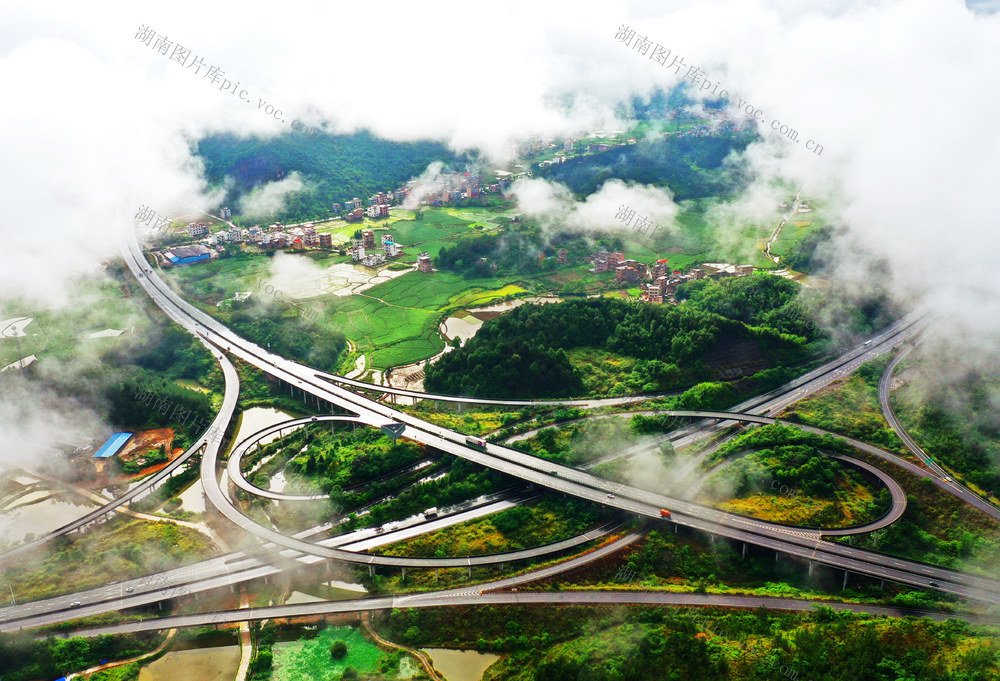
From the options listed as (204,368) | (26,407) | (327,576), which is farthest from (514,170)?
(327,576)

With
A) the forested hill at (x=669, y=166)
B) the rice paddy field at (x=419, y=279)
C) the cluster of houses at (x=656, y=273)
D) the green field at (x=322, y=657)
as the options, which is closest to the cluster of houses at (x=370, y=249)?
the rice paddy field at (x=419, y=279)

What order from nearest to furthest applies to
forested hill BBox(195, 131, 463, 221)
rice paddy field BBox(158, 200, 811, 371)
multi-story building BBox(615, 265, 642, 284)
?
rice paddy field BBox(158, 200, 811, 371), multi-story building BBox(615, 265, 642, 284), forested hill BBox(195, 131, 463, 221)

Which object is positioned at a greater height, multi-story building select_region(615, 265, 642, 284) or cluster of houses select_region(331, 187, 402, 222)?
multi-story building select_region(615, 265, 642, 284)

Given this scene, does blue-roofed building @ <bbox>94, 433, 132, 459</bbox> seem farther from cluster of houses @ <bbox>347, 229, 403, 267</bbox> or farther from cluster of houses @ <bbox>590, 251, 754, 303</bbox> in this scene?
cluster of houses @ <bbox>590, 251, 754, 303</bbox>

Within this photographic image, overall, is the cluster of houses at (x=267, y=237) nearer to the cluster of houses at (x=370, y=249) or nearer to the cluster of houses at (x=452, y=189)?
the cluster of houses at (x=370, y=249)

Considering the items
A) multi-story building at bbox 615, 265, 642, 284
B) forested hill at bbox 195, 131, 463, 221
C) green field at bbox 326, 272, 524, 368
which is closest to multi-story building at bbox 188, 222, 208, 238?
forested hill at bbox 195, 131, 463, 221

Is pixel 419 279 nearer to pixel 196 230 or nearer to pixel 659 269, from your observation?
pixel 659 269

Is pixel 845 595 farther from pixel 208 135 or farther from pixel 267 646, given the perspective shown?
pixel 208 135
